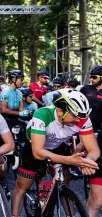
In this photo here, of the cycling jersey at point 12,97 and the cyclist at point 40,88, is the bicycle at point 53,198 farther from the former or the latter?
the cyclist at point 40,88

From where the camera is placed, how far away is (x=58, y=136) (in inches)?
185

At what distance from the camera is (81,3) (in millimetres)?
A: 17047

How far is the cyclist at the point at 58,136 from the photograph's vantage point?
4321 mm

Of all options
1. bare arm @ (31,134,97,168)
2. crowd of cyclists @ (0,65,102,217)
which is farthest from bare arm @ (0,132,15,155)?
bare arm @ (31,134,97,168)

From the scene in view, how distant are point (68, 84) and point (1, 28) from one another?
12471 mm

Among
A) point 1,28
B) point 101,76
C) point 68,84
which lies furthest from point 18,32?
point 101,76

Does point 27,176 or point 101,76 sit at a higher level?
point 101,76

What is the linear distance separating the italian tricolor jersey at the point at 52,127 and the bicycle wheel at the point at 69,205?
0.57 m

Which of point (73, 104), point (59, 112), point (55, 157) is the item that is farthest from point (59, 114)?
point (55, 157)

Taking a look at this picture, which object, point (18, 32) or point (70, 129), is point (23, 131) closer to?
point (70, 129)

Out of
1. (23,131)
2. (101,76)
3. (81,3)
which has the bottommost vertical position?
(23,131)

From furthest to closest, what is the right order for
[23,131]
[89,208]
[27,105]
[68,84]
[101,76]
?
1. [68,84]
2. [27,105]
3. [23,131]
4. [101,76]
5. [89,208]

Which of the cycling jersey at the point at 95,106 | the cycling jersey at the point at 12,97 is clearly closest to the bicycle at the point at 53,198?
the cycling jersey at the point at 95,106

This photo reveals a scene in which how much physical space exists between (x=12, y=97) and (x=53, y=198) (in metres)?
4.89
